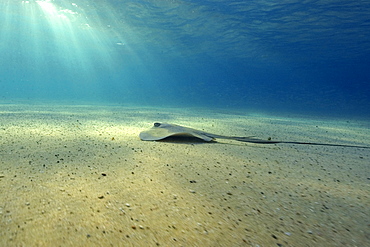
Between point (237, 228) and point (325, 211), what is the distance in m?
0.91

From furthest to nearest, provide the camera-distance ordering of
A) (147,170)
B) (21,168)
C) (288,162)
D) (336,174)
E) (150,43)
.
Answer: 1. (150,43)
2. (288,162)
3. (336,174)
4. (147,170)
5. (21,168)

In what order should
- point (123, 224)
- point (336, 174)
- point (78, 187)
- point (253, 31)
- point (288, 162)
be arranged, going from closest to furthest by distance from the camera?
1. point (123, 224)
2. point (78, 187)
3. point (336, 174)
4. point (288, 162)
5. point (253, 31)

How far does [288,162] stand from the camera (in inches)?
138

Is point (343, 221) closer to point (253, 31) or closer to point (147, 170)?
point (147, 170)

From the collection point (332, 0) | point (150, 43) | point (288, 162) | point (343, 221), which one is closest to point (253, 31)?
point (332, 0)

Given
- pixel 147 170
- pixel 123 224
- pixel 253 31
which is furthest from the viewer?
pixel 253 31

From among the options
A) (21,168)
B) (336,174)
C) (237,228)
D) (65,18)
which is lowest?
(21,168)

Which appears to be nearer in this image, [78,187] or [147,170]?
[78,187]

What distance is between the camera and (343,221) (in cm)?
180

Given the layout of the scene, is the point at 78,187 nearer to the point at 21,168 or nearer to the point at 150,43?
the point at 21,168

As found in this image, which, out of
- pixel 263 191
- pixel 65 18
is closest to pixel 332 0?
pixel 263 191

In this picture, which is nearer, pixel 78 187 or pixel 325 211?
pixel 325 211

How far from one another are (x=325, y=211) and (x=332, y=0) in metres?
21.1

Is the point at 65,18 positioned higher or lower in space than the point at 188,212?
higher
